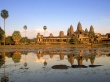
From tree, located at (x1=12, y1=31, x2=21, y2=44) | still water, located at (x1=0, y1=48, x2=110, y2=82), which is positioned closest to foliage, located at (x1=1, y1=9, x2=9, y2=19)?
tree, located at (x1=12, y1=31, x2=21, y2=44)

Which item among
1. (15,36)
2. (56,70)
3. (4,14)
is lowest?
(56,70)

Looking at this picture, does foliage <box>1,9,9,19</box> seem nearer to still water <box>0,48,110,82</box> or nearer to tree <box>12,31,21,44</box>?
tree <box>12,31,21,44</box>

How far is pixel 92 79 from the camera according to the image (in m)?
20.5

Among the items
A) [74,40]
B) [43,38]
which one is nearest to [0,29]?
[74,40]

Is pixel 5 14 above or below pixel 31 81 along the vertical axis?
above

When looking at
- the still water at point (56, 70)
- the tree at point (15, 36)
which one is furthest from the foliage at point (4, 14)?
the still water at point (56, 70)

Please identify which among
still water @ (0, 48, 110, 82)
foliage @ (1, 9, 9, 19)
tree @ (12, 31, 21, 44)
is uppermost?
foliage @ (1, 9, 9, 19)

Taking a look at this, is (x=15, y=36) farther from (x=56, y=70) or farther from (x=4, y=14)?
(x=56, y=70)

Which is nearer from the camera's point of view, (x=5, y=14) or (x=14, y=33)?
(x=5, y=14)

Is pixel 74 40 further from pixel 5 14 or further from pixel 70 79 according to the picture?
pixel 70 79

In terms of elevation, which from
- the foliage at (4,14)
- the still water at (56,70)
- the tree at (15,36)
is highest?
the foliage at (4,14)

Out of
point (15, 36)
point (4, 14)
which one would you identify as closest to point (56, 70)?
point (4, 14)

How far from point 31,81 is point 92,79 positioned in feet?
20.0

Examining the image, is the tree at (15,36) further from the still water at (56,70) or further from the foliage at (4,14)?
the still water at (56,70)
